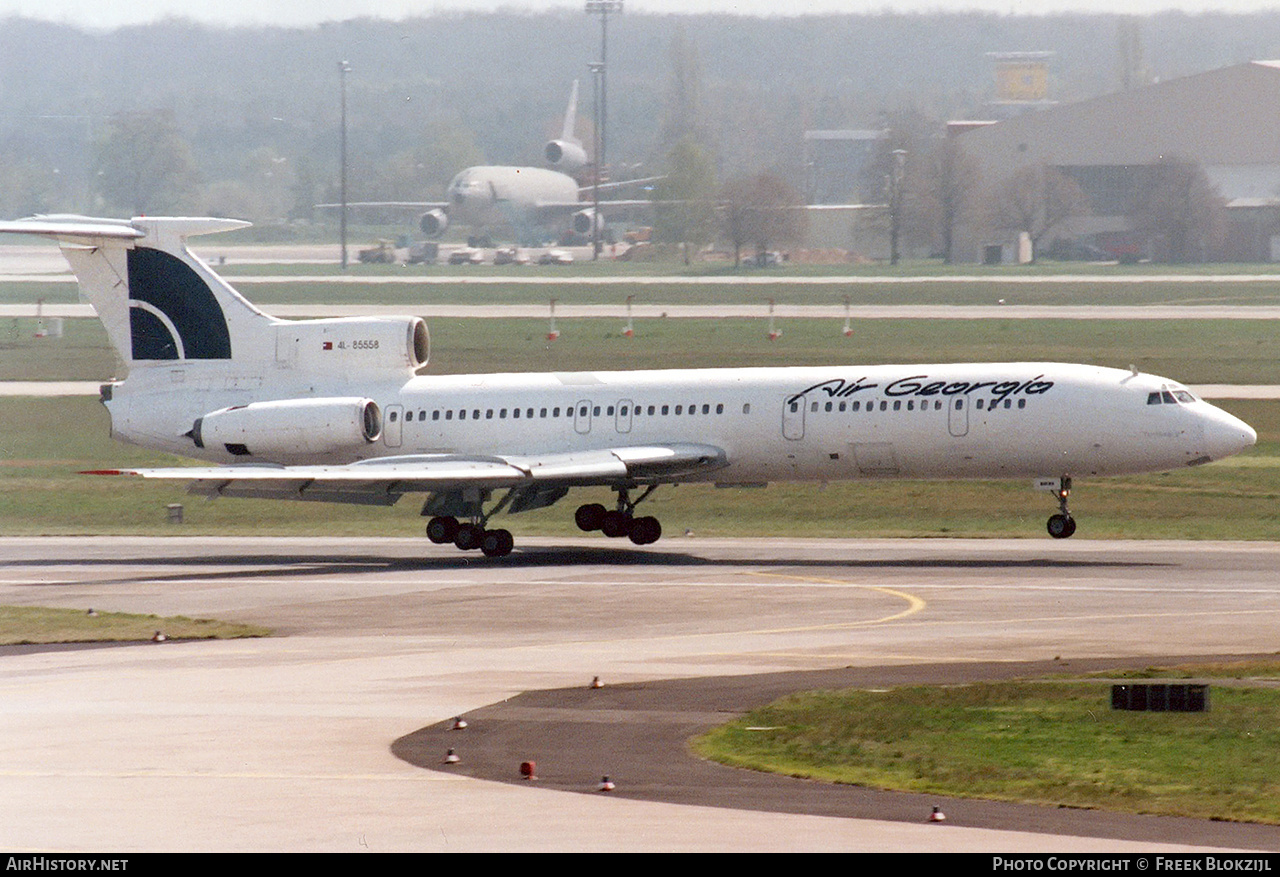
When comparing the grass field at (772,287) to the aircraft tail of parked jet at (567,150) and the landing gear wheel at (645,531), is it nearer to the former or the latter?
the aircraft tail of parked jet at (567,150)

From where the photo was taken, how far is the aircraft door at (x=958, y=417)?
40.8m

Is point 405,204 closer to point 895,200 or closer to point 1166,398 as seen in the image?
point 895,200

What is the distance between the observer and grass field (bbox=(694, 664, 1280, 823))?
56.5ft

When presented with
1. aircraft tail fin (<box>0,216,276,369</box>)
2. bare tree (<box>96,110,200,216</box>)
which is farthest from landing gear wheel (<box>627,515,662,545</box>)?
bare tree (<box>96,110,200,216</box>)

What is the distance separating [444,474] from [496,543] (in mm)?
2166

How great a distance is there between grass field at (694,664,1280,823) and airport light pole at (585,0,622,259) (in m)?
95.3

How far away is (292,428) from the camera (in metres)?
44.2

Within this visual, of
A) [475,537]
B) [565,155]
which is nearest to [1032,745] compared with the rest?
[475,537]

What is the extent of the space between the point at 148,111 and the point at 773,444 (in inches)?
3095

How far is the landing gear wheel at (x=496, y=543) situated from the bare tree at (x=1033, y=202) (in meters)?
71.7

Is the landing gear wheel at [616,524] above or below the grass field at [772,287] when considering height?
below

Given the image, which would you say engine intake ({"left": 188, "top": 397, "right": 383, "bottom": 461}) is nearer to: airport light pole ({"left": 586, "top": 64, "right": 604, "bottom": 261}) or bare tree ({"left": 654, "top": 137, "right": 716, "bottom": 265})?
bare tree ({"left": 654, "top": 137, "right": 716, "bottom": 265})

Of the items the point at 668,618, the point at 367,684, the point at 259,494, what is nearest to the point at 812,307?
the point at 259,494

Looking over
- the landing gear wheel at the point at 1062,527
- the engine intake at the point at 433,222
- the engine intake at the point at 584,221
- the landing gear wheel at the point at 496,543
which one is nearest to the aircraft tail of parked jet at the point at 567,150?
the engine intake at the point at 584,221
